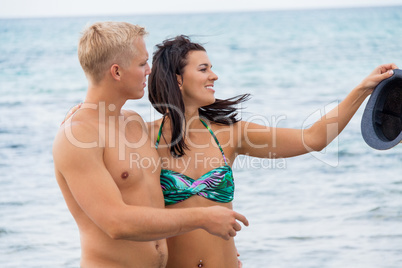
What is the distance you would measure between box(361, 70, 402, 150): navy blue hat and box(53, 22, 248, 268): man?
91 centimetres

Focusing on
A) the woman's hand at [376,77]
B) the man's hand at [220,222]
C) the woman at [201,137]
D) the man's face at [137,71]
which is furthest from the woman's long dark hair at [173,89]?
the man's hand at [220,222]

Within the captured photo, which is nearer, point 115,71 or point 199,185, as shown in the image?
point 115,71

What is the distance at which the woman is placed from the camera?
313cm

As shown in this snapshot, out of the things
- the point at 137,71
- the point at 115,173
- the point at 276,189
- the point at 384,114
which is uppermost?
the point at 137,71

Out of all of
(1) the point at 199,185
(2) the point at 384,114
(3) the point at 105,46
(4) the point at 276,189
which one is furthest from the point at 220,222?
(4) the point at 276,189

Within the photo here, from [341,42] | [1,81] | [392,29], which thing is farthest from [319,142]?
[392,29]

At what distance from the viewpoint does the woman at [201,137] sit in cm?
313

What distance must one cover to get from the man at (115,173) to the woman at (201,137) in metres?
0.27

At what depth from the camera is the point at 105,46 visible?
2.58 meters

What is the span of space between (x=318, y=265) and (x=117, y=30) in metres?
3.85

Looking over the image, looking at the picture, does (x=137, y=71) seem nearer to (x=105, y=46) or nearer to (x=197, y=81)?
(x=105, y=46)

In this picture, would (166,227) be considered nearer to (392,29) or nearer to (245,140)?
(245,140)

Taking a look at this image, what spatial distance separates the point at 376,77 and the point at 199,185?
100cm

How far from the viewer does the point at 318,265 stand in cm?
577
